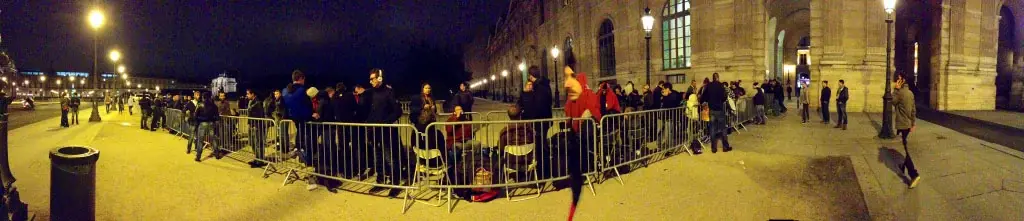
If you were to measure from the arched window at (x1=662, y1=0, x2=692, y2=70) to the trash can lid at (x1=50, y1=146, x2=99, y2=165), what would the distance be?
23509 mm

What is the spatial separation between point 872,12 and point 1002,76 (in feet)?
36.0

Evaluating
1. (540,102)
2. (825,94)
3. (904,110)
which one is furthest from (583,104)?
(825,94)

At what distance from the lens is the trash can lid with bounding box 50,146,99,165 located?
3.95 meters

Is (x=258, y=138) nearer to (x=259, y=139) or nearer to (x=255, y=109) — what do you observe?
(x=259, y=139)

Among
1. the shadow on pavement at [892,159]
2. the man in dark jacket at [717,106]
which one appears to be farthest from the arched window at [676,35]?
the man in dark jacket at [717,106]

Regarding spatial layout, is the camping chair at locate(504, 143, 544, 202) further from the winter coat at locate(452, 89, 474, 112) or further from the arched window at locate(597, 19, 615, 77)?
the arched window at locate(597, 19, 615, 77)

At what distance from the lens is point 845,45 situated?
20078 millimetres

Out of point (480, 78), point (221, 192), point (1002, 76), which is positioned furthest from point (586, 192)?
point (480, 78)

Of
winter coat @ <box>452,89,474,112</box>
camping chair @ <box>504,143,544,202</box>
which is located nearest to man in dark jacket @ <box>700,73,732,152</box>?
camping chair @ <box>504,143,544,202</box>

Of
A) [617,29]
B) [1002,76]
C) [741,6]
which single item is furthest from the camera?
[617,29]

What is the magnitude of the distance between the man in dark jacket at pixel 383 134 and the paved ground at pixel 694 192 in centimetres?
47

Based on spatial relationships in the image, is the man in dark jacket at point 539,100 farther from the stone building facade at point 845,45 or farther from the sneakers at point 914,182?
the stone building facade at point 845,45

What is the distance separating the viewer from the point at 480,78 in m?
108

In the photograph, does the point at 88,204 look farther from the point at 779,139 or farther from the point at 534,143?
the point at 779,139
